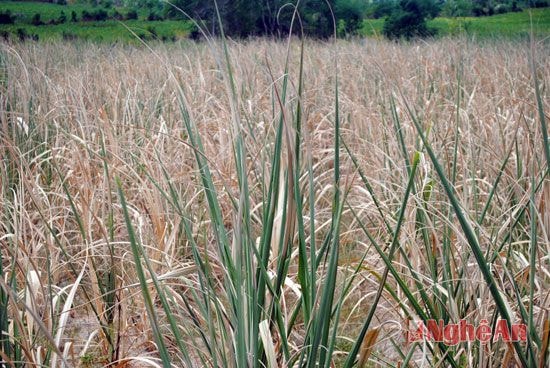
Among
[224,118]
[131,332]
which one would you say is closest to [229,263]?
[131,332]

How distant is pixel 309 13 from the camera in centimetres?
1073

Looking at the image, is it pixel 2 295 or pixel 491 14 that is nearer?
pixel 2 295

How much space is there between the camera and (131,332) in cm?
141

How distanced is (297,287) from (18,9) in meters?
11.6

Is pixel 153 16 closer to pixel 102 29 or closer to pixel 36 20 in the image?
pixel 102 29

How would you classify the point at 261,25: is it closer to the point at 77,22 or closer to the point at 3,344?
the point at 77,22

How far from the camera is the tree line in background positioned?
34.0 ft

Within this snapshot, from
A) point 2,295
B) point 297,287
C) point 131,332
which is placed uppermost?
point 2,295

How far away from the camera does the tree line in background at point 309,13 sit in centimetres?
1035

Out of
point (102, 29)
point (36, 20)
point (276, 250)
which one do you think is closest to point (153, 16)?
point (102, 29)

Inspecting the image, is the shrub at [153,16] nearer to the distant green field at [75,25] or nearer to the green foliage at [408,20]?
the distant green field at [75,25]

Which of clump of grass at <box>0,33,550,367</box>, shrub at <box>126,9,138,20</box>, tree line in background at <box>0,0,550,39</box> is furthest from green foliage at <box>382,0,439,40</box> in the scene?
clump of grass at <box>0,33,550,367</box>

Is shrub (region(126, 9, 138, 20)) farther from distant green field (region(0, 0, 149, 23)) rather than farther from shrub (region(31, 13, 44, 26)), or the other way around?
shrub (region(31, 13, 44, 26))

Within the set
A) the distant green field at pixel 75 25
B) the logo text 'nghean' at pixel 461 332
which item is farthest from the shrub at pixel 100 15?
the logo text 'nghean' at pixel 461 332
